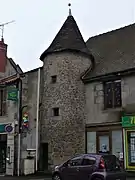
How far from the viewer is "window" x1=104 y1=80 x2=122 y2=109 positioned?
73.5 feet

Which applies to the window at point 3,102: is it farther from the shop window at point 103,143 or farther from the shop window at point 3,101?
the shop window at point 103,143

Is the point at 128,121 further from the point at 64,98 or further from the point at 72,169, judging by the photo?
the point at 72,169

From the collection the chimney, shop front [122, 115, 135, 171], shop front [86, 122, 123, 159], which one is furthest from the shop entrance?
shop front [122, 115, 135, 171]

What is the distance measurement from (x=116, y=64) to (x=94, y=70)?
6.05 ft

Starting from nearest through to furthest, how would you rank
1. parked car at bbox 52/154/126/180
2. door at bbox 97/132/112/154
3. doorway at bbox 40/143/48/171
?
parked car at bbox 52/154/126/180, door at bbox 97/132/112/154, doorway at bbox 40/143/48/171

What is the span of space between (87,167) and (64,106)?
27.4 feet

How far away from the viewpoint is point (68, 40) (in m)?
25.2

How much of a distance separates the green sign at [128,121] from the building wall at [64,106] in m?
3.46

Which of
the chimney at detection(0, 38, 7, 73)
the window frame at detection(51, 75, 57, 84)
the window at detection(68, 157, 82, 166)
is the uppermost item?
the chimney at detection(0, 38, 7, 73)

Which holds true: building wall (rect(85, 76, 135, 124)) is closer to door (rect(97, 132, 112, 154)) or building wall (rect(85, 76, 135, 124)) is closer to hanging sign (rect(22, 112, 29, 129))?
door (rect(97, 132, 112, 154))

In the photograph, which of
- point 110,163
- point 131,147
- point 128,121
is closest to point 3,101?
point 128,121

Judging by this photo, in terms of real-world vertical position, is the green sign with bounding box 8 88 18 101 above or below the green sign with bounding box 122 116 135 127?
above

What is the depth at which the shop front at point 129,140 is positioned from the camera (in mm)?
20848

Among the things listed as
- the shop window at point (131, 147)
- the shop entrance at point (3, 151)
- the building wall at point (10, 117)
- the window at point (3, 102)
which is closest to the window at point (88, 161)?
the shop window at point (131, 147)
